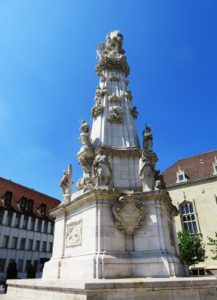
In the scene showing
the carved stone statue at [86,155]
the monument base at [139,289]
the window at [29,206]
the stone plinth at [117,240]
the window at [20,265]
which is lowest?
the monument base at [139,289]

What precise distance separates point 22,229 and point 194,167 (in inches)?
1211

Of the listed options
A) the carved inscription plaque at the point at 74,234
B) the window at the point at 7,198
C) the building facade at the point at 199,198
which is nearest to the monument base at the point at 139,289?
the carved inscription plaque at the point at 74,234

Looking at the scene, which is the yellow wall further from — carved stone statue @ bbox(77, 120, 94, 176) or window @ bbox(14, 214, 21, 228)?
carved stone statue @ bbox(77, 120, 94, 176)

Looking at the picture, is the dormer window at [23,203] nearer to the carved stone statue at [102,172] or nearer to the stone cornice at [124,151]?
the stone cornice at [124,151]

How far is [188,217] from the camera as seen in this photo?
35.5 m

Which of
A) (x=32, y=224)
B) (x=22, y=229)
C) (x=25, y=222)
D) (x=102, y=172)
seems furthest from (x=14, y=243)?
(x=102, y=172)

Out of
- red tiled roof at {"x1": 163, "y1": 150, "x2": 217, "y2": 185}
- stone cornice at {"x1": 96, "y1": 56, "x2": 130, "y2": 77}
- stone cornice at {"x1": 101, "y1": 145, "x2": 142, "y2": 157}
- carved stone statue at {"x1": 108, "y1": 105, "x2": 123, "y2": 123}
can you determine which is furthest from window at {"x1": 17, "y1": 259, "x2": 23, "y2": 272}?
stone cornice at {"x1": 101, "y1": 145, "x2": 142, "y2": 157}

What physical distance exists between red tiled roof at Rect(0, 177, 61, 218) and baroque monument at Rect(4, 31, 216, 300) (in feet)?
110

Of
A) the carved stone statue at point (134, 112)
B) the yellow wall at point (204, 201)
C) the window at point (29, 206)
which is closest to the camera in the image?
the carved stone statue at point (134, 112)

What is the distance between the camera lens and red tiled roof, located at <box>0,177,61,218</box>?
42.7 metres

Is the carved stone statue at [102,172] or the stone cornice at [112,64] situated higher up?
the stone cornice at [112,64]

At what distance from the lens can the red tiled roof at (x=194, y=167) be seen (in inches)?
1473

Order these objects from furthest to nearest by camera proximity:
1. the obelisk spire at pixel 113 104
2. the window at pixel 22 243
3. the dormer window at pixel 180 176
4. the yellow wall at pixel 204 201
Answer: the window at pixel 22 243, the dormer window at pixel 180 176, the yellow wall at pixel 204 201, the obelisk spire at pixel 113 104

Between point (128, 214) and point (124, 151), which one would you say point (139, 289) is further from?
point (124, 151)
